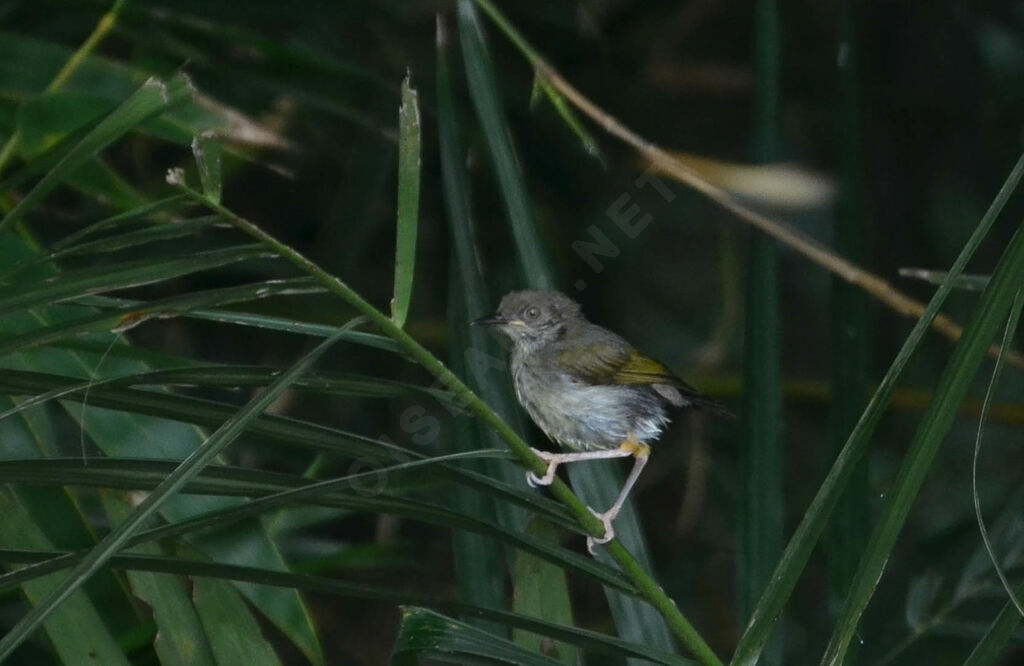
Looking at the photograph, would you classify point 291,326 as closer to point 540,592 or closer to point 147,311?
point 147,311

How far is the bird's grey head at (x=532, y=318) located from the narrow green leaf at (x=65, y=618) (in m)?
1.15

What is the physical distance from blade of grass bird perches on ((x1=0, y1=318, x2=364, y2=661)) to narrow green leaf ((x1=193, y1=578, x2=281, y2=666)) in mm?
472

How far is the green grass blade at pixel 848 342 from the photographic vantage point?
2.43 m

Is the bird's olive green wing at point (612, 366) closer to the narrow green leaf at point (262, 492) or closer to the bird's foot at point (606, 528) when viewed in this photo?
the bird's foot at point (606, 528)

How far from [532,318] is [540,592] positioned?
3.10ft

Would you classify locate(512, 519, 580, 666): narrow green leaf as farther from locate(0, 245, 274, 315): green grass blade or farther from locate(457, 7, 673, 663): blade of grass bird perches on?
locate(0, 245, 274, 315): green grass blade

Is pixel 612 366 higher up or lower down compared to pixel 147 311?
lower down

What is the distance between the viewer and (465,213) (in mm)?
2240

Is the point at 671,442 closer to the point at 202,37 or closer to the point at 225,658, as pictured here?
the point at 202,37

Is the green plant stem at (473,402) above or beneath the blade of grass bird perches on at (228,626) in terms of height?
above

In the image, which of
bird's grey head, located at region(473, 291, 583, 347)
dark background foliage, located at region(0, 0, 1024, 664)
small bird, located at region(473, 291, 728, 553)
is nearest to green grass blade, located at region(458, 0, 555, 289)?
small bird, located at region(473, 291, 728, 553)

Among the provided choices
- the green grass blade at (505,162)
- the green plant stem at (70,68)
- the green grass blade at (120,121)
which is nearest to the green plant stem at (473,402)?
the green grass blade at (120,121)

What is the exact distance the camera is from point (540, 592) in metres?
1.97

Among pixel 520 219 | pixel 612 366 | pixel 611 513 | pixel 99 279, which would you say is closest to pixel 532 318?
pixel 612 366
